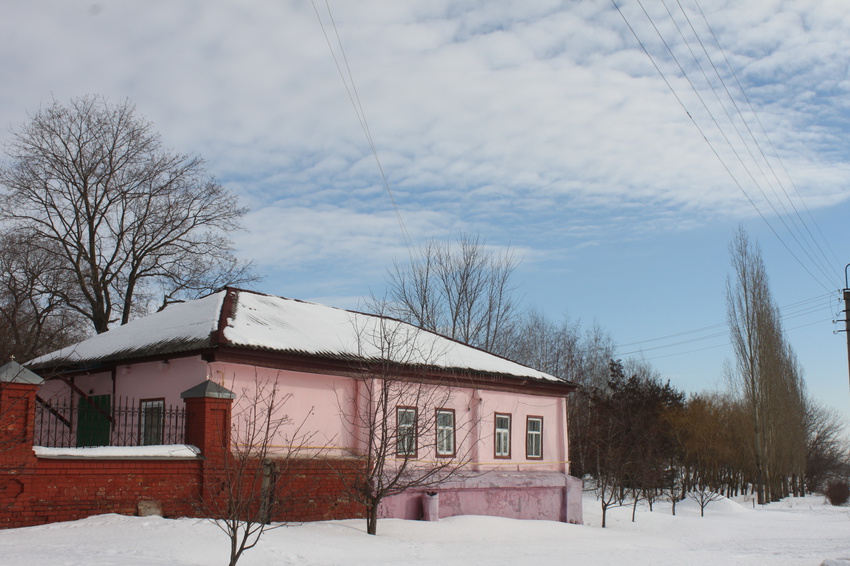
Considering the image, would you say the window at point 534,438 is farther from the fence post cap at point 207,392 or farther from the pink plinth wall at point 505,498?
the fence post cap at point 207,392

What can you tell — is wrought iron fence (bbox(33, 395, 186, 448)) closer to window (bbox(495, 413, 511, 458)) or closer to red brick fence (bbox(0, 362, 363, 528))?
red brick fence (bbox(0, 362, 363, 528))

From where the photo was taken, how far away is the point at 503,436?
20891 mm

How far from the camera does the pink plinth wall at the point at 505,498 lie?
57.7 feet

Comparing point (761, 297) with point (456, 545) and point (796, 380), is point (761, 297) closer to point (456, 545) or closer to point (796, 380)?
point (796, 380)

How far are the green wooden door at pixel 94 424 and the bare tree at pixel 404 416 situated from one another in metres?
5.33

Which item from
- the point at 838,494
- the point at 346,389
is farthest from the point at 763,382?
the point at 346,389

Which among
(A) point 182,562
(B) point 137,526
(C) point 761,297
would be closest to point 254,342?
(B) point 137,526

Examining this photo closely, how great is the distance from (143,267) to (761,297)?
3162 cm

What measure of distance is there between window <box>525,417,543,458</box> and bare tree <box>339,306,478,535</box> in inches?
96.5

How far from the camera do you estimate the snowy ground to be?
1006 centimetres

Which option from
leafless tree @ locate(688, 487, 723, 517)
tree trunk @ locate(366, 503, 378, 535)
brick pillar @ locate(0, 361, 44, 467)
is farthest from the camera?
leafless tree @ locate(688, 487, 723, 517)

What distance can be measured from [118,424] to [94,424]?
3340 millimetres

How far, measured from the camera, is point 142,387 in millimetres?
16719

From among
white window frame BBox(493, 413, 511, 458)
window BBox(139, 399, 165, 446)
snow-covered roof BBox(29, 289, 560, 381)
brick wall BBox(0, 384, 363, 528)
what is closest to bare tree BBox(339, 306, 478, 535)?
snow-covered roof BBox(29, 289, 560, 381)
